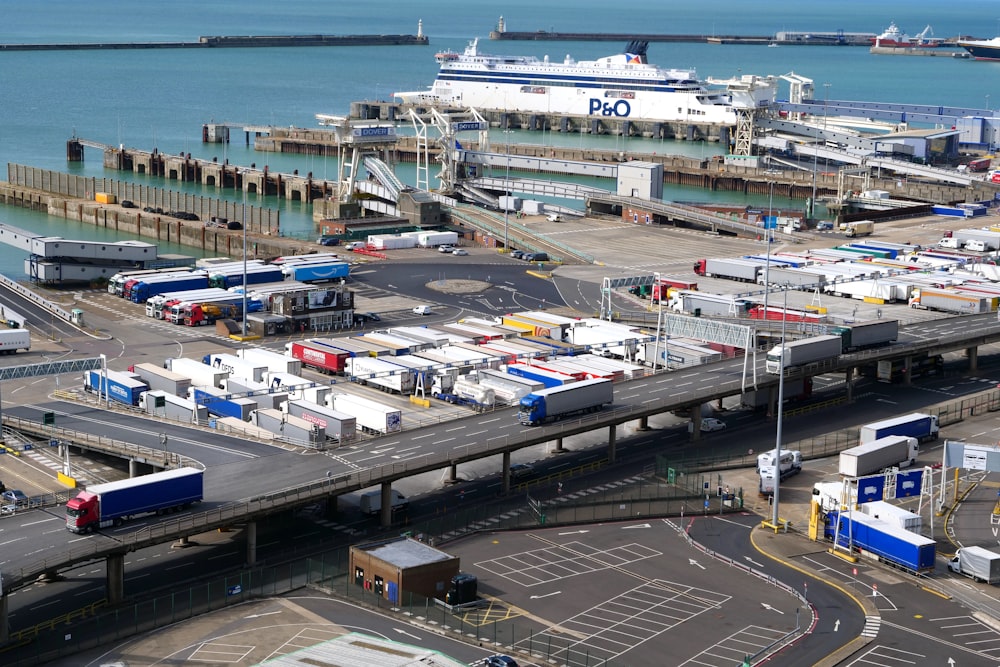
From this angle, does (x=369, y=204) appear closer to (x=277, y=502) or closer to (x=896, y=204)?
(x=896, y=204)

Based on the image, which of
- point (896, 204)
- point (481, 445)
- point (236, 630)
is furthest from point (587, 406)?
point (896, 204)

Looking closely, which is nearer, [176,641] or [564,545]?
[176,641]

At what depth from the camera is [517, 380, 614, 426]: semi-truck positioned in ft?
197

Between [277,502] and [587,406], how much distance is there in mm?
17945

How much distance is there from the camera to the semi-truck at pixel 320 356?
Answer: 7356 cm

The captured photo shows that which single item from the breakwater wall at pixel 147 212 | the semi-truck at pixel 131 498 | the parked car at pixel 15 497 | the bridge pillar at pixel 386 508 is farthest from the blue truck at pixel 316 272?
the semi-truck at pixel 131 498

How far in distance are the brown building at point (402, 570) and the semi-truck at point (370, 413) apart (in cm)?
1247

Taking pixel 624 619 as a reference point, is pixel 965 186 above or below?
above

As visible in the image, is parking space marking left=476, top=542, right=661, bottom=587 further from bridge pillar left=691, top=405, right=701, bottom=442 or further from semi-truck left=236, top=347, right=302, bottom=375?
semi-truck left=236, top=347, right=302, bottom=375

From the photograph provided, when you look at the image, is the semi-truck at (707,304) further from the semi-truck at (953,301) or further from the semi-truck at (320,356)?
the semi-truck at (320,356)

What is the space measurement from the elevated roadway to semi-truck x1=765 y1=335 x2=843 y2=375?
45cm

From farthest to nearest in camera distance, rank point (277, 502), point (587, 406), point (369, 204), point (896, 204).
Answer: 1. point (896, 204)
2. point (369, 204)
3. point (587, 406)
4. point (277, 502)

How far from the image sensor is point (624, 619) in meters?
46.1

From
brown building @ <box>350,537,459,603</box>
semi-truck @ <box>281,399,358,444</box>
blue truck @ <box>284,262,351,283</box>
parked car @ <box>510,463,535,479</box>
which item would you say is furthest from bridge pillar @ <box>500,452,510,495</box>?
blue truck @ <box>284,262,351,283</box>
